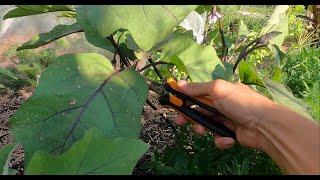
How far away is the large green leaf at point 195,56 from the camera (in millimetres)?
1578

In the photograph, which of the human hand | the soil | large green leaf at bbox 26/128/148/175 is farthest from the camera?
the soil

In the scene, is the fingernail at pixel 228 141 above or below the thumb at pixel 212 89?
below

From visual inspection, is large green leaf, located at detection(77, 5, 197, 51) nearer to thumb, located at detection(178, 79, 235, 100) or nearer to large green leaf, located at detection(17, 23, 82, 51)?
thumb, located at detection(178, 79, 235, 100)

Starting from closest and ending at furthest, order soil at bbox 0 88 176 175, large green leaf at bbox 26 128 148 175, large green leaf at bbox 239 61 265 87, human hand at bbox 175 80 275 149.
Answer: large green leaf at bbox 26 128 148 175 → human hand at bbox 175 80 275 149 → large green leaf at bbox 239 61 265 87 → soil at bbox 0 88 176 175

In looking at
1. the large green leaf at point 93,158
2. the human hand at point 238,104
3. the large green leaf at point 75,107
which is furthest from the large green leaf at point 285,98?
the large green leaf at point 93,158

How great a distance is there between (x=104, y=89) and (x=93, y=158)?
1.03 feet

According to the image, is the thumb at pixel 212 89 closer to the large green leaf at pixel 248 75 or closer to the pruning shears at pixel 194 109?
the pruning shears at pixel 194 109

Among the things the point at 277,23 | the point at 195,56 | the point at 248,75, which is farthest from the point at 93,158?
the point at 277,23

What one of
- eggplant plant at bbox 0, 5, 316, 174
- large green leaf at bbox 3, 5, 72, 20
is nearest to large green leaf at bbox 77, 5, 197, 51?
eggplant plant at bbox 0, 5, 316, 174

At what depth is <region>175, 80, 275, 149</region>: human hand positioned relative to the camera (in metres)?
1.37

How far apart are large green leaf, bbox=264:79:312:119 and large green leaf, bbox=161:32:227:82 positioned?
0.15 meters

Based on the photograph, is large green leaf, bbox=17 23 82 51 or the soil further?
the soil

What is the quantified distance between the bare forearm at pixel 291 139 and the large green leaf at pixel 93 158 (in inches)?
12.9
